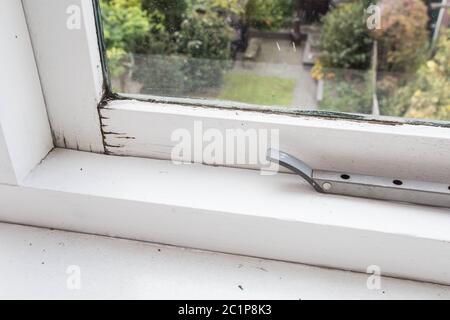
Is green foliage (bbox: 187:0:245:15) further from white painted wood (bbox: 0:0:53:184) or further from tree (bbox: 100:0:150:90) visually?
white painted wood (bbox: 0:0:53:184)

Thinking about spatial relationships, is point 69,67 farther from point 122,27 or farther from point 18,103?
point 122,27

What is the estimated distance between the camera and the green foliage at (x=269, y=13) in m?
0.56

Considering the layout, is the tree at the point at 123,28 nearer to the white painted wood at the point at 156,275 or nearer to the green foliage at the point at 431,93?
the white painted wood at the point at 156,275

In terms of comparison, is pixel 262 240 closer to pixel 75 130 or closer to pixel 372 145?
pixel 372 145

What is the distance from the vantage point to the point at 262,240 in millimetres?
506

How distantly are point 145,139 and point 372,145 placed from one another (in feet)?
0.92

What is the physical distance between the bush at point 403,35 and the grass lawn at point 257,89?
0.57 feet

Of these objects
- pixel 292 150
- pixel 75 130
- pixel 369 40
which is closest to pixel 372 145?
pixel 292 150

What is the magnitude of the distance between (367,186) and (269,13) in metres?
0.26

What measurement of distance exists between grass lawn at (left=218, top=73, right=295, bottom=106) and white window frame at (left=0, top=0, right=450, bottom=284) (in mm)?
71

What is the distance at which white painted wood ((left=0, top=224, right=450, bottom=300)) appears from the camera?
0.49m

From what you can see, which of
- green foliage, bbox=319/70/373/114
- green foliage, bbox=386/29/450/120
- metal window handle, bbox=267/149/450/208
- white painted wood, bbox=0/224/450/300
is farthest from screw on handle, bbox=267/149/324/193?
green foliage, bbox=319/70/373/114

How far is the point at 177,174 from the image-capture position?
0.55 meters

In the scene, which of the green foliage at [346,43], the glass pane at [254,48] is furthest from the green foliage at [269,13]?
the green foliage at [346,43]
